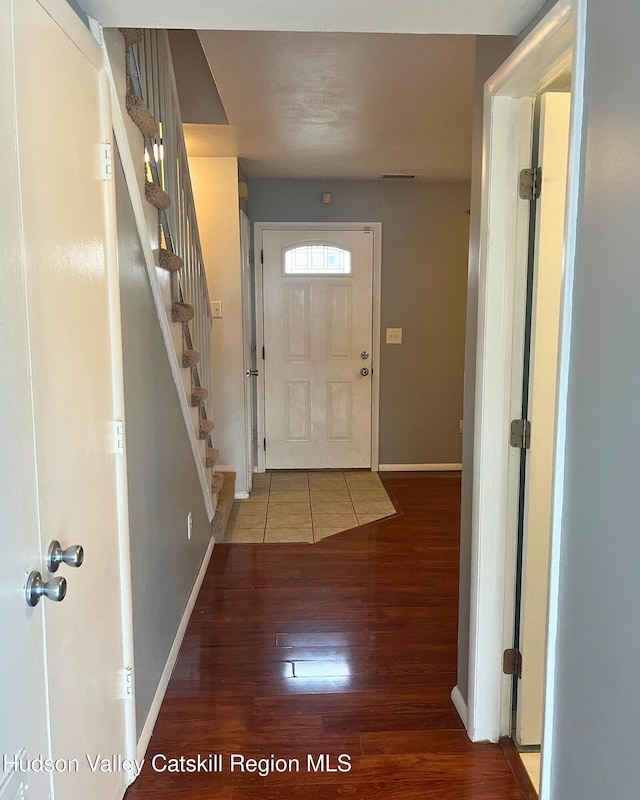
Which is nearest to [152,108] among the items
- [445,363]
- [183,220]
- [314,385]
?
[183,220]

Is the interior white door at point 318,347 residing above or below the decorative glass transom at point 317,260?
below

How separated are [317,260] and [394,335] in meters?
0.90

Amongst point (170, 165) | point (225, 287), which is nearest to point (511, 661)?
point (170, 165)

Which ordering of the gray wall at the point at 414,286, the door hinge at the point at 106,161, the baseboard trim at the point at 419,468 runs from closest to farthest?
the door hinge at the point at 106,161 < the gray wall at the point at 414,286 < the baseboard trim at the point at 419,468

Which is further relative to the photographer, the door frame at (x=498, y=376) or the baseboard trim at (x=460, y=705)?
the baseboard trim at (x=460, y=705)

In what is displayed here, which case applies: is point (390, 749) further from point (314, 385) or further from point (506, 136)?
point (314, 385)

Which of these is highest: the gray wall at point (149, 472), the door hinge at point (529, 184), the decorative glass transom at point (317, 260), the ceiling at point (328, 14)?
the ceiling at point (328, 14)

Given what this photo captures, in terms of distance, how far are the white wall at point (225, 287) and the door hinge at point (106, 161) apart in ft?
8.78

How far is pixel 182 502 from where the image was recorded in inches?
108

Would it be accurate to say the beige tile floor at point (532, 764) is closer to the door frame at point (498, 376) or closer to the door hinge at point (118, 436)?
the door frame at point (498, 376)

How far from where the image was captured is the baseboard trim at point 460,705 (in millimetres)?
2068

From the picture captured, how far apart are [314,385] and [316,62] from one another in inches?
116

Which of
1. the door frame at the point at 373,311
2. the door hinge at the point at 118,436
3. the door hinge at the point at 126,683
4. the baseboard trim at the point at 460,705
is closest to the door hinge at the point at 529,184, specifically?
the door hinge at the point at 118,436

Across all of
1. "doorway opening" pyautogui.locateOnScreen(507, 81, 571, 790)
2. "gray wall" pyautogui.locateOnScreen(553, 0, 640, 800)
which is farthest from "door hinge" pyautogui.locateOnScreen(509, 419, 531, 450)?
"gray wall" pyautogui.locateOnScreen(553, 0, 640, 800)
